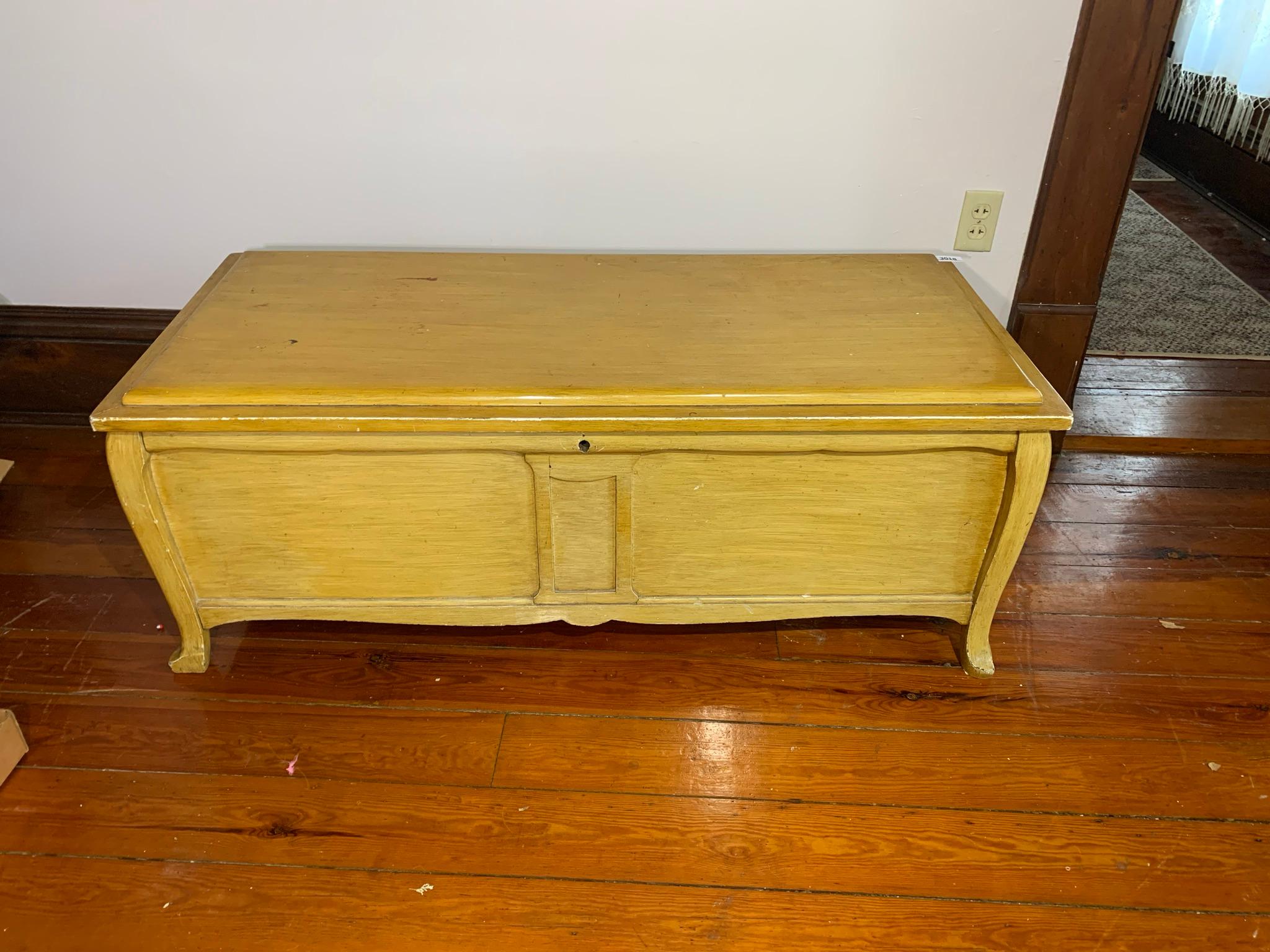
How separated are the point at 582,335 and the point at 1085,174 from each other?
92 cm

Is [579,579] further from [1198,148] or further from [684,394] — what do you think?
[1198,148]

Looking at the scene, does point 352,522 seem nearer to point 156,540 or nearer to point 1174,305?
point 156,540

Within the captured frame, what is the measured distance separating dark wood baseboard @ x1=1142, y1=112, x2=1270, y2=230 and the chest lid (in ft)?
6.78

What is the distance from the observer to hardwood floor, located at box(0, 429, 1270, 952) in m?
1.12

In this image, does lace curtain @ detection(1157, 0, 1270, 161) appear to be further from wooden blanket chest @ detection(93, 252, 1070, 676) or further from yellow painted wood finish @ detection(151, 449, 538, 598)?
yellow painted wood finish @ detection(151, 449, 538, 598)

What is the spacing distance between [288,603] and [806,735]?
2.50 ft

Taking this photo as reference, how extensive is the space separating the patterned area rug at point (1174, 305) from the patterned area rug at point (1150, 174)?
0.64 m

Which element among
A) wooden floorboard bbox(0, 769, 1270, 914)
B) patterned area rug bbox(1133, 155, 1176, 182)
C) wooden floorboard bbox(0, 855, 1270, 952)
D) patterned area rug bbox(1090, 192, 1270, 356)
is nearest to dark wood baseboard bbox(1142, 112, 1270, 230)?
patterned area rug bbox(1133, 155, 1176, 182)

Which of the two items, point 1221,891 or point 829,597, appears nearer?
point 1221,891

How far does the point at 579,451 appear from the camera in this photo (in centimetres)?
123

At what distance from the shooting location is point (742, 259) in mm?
1578

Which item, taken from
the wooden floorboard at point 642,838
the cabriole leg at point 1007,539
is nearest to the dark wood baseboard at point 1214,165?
the cabriole leg at point 1007,539

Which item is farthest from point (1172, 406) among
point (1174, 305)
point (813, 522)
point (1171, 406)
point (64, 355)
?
point (64, 355)

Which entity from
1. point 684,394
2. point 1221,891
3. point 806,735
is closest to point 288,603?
point 684,394
